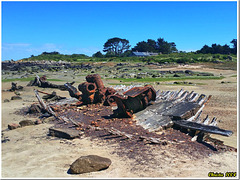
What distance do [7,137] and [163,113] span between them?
536 centimetres

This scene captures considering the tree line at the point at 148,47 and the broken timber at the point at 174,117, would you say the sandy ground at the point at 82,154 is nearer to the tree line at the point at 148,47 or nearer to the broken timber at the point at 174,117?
the broken timber at the point at 174,117

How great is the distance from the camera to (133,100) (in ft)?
32.2

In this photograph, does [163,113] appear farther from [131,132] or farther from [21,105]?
[21,105]

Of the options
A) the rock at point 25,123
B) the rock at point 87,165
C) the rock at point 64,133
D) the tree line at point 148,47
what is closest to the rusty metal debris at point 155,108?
the rock at point 64,133

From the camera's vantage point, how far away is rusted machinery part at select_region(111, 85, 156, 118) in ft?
31.4

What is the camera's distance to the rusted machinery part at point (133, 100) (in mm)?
9570

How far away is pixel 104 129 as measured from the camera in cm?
827

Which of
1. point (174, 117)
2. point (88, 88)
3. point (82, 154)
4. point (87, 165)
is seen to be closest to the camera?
point (87, 165)

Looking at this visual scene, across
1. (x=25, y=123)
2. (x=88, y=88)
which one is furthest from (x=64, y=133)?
(x=88, y=88)

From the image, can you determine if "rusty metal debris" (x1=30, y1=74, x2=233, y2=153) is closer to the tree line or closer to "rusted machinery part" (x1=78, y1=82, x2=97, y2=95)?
"rusted machinery part" (x1=78, y1=82, x2=97, y2=95)

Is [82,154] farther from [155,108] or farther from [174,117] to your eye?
[155,108]

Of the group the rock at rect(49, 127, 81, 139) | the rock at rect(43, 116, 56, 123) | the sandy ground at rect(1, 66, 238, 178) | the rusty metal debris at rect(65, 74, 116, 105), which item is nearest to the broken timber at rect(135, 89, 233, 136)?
the sandy ground at rect(1, 66, 238, 178)

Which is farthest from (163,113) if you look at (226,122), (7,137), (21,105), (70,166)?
(21,105)

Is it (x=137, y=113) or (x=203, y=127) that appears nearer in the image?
(x=203, y=127)
